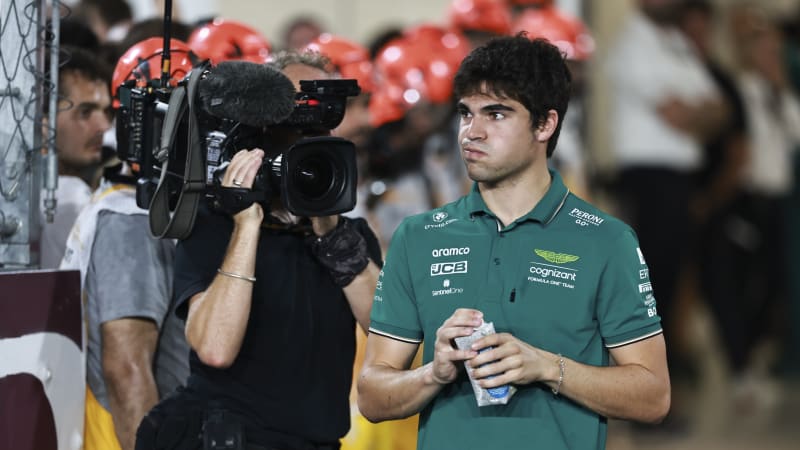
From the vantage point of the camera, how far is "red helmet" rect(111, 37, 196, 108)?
14.8 feet

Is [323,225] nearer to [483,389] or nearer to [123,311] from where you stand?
[123,311]

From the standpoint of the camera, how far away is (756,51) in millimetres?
11688

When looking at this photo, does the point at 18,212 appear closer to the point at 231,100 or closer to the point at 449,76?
the point at 231,100

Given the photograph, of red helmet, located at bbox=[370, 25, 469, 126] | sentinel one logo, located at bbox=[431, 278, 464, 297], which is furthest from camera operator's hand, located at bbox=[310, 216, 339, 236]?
red helmet, located at bbox=[370, 25, 469, 126]

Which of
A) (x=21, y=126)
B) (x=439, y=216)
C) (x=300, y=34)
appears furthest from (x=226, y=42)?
(x=300, y=34)

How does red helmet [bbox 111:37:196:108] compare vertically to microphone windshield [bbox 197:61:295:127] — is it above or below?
above

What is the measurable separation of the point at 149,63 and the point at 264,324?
109cm

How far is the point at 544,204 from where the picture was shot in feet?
11.6

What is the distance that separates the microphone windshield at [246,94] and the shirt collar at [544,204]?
620 millimetres

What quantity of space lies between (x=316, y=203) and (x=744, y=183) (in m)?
8.10

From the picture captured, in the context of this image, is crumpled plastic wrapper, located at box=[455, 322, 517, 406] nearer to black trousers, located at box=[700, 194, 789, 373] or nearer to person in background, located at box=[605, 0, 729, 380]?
person in background, located at box=[605, 0, 729, 380]

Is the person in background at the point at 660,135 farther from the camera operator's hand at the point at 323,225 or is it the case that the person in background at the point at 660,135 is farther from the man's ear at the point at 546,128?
the man's ear at the point at 546,128

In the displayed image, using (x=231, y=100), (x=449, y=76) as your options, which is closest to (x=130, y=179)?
(x=231, y=100)

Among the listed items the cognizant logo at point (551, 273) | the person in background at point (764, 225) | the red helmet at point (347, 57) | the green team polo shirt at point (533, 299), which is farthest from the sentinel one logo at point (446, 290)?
the person in background at point (764, 225)
